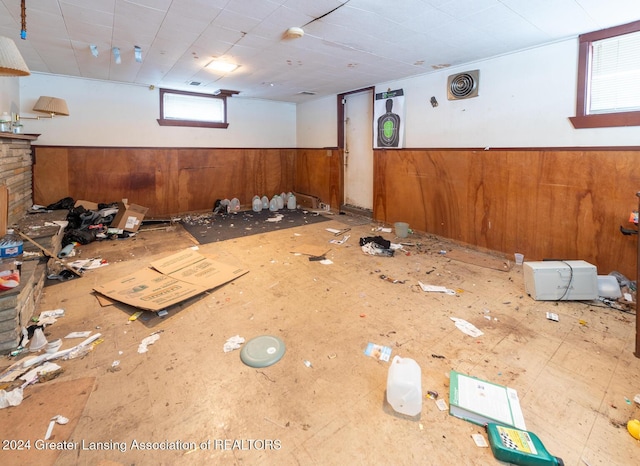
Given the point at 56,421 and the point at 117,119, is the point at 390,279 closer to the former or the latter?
the point at 56,421

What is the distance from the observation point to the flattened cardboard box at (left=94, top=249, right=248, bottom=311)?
8.91 ft

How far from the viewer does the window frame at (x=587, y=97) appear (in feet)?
9.20

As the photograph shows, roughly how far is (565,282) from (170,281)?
3653 mm

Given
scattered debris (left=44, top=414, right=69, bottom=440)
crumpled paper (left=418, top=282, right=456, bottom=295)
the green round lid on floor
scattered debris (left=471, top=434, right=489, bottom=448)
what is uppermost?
crumpled paper (left=418, top=282, right=456, bottom=295)

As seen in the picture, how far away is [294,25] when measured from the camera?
2902 mm

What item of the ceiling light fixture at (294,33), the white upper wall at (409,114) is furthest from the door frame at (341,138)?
the ceiling light fixture at (294,33)

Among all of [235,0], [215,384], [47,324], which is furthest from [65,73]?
[215,384]

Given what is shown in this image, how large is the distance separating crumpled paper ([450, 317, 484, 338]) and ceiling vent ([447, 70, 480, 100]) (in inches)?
117

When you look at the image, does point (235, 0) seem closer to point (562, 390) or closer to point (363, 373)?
point (363, 373)

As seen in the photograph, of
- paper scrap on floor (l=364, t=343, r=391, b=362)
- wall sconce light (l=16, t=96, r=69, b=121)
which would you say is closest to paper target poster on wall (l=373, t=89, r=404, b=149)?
paper scrap on floor (l=364, t=343, r=391, b=362)

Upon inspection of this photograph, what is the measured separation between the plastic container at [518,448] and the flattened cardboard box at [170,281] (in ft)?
7.84

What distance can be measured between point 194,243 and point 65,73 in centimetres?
323

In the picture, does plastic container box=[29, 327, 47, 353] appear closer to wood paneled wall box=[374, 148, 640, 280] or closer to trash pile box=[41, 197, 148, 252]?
trash pile box=[41, 197, 148, 252]

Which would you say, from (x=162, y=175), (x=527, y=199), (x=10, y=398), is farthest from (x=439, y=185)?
(x=162, y=175)
